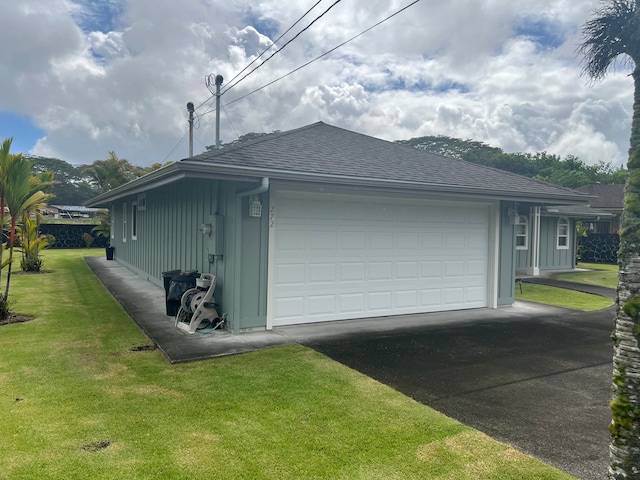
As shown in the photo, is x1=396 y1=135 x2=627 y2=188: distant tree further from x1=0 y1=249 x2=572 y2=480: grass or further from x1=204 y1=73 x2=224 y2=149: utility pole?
x1=0 y1=249 x2=572 y2=480: grass

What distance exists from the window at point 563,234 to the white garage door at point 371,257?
410 inches

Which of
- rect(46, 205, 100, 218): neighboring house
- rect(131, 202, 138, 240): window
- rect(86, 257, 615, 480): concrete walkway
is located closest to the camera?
rect(86, 257, 615, 480): concrete walkway

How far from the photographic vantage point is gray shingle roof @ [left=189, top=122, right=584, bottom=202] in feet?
20.5

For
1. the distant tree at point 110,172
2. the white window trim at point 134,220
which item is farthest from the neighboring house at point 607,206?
the distant tree at point 110,172

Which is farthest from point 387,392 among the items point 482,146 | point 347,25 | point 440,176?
point 482,146

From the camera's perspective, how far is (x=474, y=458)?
10.1 ft

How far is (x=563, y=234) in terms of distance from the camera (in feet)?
57.7

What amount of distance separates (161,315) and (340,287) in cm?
320

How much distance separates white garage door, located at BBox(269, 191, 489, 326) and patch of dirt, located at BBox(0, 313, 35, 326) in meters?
4.21

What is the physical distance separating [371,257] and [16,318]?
6111 mm

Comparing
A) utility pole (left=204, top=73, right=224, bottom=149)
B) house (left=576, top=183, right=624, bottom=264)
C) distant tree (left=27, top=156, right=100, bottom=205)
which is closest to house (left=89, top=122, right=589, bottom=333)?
utility pole (left=204, top=73, right=224, bottom=149)

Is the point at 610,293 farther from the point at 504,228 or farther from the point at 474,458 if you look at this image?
the point at 474,458

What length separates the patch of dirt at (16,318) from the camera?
702 cm

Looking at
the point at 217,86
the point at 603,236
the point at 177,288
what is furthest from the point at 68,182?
the point at 603,236
